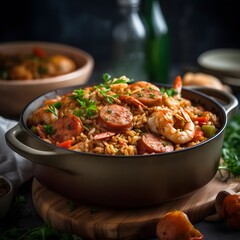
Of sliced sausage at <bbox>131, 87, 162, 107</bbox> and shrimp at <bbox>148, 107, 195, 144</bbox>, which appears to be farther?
sliced sausage at <bbox>131, 87, 162, 107</bbox>

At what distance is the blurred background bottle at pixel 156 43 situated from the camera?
4363 mm

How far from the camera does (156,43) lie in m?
4.37

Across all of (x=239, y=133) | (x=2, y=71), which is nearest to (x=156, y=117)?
(x=239, y=133)

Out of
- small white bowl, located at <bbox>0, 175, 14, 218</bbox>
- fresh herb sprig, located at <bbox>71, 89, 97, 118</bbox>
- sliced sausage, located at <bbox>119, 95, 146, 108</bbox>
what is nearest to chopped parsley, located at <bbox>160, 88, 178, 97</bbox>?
sliced sausage, located at <bbox>119, 95, 146, 108</bbox>

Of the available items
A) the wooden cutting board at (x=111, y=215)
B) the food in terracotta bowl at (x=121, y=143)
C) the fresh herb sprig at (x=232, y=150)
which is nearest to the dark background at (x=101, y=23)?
the fresh herb sprig at (x=232, y=150)

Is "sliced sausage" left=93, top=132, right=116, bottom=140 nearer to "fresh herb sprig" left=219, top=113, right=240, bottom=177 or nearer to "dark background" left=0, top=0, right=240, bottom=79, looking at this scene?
"fresh herb sprig" left=219, top=113, right=240, bottom=177

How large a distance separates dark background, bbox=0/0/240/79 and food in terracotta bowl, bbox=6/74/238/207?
2.08 meters

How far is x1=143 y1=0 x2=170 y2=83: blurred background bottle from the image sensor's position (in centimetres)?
436

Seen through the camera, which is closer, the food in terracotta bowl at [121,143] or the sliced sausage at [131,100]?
the food in terracotta bowl at [121,143]

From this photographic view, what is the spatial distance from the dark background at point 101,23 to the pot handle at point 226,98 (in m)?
1.97

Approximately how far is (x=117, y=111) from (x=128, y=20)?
6.16 ft

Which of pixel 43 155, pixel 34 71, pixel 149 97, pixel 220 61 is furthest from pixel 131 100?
pixel 220 61

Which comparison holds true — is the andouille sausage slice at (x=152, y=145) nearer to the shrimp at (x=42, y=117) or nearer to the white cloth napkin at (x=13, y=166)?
the shrimp at (x=42, y=117)

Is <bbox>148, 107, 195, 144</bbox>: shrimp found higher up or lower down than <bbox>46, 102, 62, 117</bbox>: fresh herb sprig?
higher up
